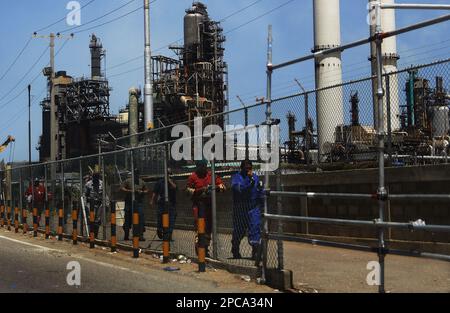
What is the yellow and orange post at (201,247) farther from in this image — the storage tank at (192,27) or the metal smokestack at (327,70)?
the storage tank at (192,27)

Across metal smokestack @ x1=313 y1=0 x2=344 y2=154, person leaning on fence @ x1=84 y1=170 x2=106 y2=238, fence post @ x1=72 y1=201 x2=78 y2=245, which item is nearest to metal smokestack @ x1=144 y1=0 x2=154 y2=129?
metal smokestack @ x1=313 y1=0 x2=344 y2=154

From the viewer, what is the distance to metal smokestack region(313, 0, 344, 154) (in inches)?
519

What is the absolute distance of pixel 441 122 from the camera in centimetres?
1215

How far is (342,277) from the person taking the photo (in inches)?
356

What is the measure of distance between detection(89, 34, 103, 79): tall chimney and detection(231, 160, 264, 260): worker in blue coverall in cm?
6960

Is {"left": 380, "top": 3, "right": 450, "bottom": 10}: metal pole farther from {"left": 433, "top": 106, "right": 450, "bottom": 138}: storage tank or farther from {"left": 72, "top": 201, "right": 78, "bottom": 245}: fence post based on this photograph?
{"left": 72, "top": 201, "right": 78, "bottom": 245}: fence post

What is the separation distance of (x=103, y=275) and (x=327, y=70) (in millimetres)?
16281

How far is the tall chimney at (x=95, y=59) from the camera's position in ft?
254

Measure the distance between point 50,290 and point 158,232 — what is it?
489 cm

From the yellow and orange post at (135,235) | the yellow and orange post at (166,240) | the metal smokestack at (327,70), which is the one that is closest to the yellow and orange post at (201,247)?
the yellow and orange post at (166,240)

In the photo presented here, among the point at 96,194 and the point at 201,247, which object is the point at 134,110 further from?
the point at 201,247

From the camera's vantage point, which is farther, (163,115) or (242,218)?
(163,115)
